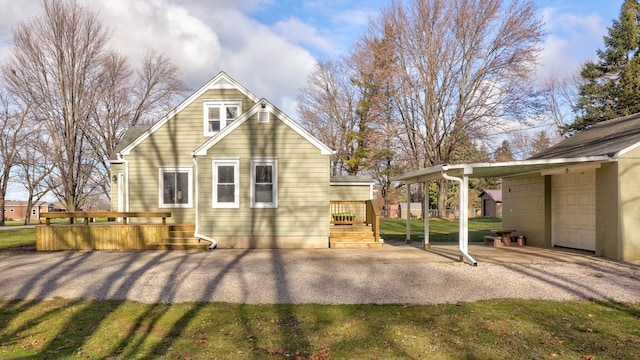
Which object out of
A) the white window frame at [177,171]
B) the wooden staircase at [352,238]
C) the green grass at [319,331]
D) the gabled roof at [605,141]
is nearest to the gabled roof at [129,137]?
the white window frame at [177,171]

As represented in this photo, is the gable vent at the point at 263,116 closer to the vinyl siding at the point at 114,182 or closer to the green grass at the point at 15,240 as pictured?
the vinyl siding at the point at 114,182

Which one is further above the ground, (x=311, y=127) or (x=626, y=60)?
(x=626, y=60)

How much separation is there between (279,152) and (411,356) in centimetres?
906

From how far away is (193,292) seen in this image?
745 cm

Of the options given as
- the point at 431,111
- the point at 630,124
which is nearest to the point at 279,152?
the point at 630,124

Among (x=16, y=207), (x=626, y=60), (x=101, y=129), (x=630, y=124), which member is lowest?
(x=16, y=207)

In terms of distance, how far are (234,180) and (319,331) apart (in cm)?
819

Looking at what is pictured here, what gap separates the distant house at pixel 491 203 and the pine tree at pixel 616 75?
16.7 meters

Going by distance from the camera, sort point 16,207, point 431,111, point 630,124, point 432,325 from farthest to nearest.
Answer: point 16,207
point 431,111
point 630,124
point 432,325

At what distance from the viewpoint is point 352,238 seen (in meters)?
13.3

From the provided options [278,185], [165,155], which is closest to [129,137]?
[165,155]

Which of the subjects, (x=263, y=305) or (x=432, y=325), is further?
(x=263, y=305)

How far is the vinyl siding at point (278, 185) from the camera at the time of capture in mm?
12789

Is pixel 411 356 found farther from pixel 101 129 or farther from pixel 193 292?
pixel 101 129
